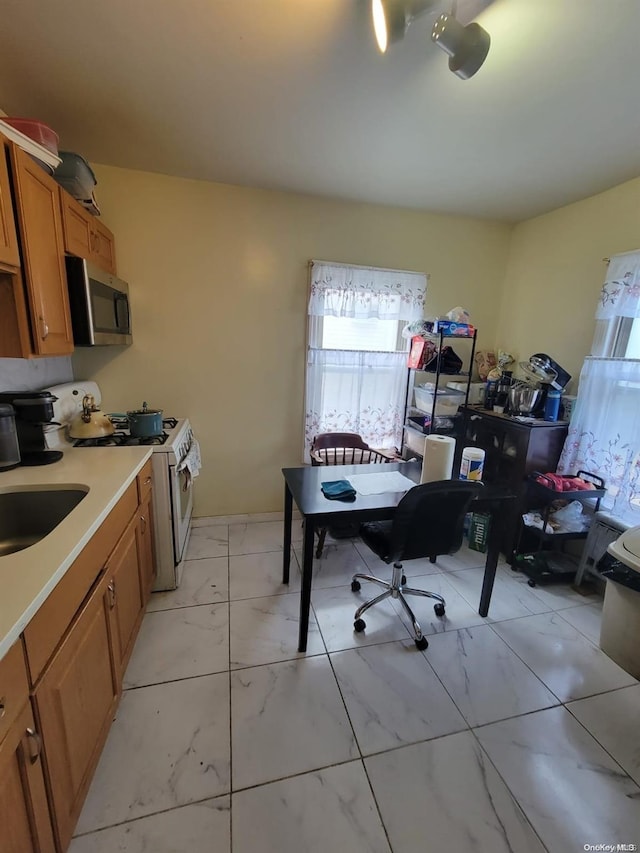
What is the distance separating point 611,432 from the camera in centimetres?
220

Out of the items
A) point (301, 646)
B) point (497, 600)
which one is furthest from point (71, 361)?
point (497, 600)

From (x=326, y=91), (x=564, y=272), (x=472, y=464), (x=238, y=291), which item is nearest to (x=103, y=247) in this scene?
(x=238, y=291)

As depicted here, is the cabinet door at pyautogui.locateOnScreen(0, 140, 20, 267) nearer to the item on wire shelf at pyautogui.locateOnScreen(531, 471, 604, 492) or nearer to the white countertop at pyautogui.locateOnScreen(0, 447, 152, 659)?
the white countertop at pyautogui.locateOnScreen(0, 447, 152, 659)

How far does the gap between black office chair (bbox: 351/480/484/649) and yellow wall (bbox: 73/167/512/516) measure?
1337 millimetres

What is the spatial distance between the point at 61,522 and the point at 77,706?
530 mm

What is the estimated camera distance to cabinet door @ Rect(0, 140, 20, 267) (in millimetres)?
1227

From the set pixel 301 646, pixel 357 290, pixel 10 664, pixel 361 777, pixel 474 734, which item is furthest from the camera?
pixel 357 290

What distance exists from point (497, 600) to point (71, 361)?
10.3 ft

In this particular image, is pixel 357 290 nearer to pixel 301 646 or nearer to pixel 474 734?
pixel 301 646

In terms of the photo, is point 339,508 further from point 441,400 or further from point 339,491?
point 441,400

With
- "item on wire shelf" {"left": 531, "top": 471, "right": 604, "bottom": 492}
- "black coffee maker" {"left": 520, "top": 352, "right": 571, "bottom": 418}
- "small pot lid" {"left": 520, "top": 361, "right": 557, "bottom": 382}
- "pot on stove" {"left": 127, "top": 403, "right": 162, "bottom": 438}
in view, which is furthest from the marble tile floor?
"small pot lid" {"left": 520, "top": 361, "right": 557, "bottom": 382}

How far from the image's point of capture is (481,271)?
301 centimetres

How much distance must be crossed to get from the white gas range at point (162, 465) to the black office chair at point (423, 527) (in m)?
1.08

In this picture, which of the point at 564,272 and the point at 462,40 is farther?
the point at 564,272
